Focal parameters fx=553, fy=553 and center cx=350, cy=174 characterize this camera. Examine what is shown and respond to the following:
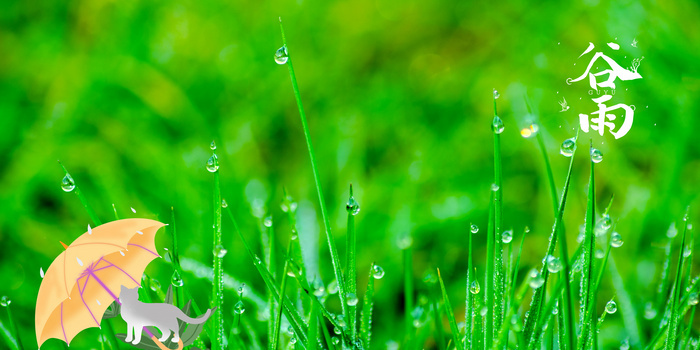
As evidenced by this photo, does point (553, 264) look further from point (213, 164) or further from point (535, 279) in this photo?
point (213, 164)

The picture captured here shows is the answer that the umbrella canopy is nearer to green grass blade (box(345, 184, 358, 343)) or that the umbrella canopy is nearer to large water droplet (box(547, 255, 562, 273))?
green grass blade (box(345, 184, 358, 343))

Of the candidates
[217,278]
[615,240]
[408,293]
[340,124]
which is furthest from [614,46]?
[217,278]

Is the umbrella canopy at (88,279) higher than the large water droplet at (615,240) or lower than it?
higher

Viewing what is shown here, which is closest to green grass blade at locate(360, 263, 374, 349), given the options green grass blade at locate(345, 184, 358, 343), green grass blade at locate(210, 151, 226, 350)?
green grass blade at locate(345, 184, 358, 343)

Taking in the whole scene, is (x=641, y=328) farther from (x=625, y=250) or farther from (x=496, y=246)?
(x=496, y=246)

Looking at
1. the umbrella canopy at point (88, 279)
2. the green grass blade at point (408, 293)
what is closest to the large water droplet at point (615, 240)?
the green grass blade at point (408, 293)

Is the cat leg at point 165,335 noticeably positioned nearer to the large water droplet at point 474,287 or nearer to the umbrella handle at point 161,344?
the umbrella handle at point 161,344
